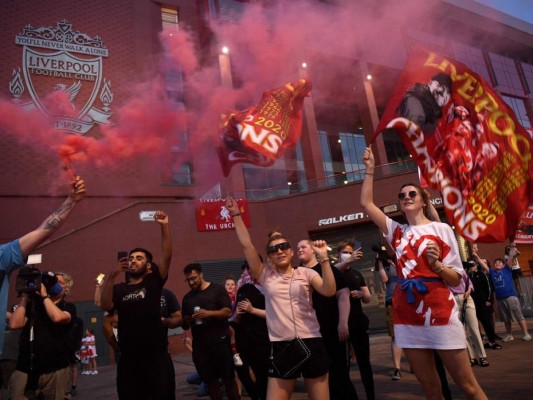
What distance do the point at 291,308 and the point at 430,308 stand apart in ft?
3.59

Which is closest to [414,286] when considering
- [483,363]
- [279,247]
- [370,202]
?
[370,202]

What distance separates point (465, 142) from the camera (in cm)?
470

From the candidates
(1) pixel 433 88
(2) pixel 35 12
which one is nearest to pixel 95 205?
(2) pixel 35 12

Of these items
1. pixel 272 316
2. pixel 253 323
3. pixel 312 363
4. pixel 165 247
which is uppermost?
pixel 165 247

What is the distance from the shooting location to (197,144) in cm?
1540

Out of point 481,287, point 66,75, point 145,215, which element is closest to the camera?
point 481,287

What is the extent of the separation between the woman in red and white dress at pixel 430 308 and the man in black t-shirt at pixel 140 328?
2.36m

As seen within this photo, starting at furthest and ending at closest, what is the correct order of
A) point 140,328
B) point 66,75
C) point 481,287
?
point 66,75
point 481,287
point 140,328

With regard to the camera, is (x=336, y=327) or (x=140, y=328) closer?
(x=140, y=328)

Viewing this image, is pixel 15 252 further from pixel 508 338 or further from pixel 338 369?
pixel 508 338

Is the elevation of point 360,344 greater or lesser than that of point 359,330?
lesser

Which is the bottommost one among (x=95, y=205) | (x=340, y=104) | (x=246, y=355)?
(x=246, y=355)

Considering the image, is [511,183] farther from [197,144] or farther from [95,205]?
[95,205]

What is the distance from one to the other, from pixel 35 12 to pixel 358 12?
48.3ft
